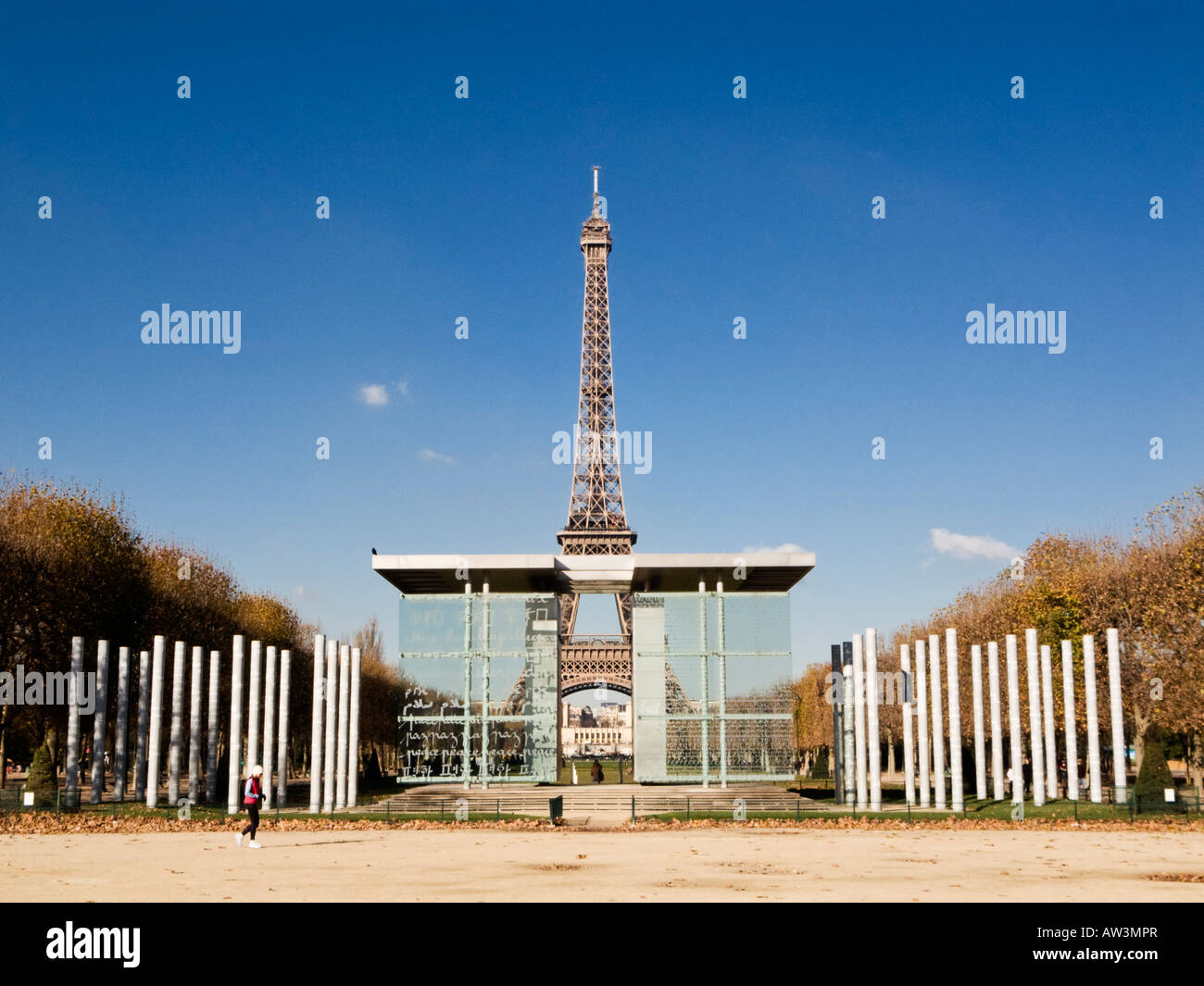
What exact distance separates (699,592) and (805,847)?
644 inches

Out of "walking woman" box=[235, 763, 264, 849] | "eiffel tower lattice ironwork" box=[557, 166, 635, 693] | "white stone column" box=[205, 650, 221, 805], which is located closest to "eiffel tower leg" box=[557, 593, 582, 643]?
"eiffel tower lattice ironwork" box=[557, 166, 635, 693]

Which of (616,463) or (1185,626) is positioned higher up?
(616,463)

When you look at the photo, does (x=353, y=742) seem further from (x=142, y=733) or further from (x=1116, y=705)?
(x=1116, y=705)

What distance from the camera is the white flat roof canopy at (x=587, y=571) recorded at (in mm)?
40312

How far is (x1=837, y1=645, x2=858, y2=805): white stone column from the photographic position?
37.9m

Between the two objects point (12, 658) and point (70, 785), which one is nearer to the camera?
point (70, 785)

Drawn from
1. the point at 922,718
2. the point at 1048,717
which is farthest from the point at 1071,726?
the point at 922,718

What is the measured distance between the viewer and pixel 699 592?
42.4m

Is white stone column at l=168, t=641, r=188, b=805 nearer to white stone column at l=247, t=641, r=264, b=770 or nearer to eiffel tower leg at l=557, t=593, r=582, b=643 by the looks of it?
white stone column at l=247, t=641, r=264, b=770

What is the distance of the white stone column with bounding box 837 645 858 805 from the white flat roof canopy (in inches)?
179

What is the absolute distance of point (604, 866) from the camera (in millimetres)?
22547

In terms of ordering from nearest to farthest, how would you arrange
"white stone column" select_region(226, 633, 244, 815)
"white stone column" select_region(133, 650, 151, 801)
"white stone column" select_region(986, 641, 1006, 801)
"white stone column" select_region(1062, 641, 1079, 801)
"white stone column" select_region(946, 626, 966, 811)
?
"white stone column" select_region(1062, 641, 1079, 801)
"white stone column" select_region(986, 641, 1006, 801)
"white stone column" select_region(226, 633, 244, 815)
"white stone column" select_region(946, 626, 966, 811)
"white stone column" select_region(133, 650, 151, 801)
